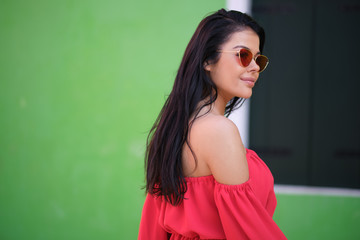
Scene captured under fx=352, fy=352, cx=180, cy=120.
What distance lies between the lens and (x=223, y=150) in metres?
1.20

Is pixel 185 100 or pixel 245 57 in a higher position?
pixel 245 57

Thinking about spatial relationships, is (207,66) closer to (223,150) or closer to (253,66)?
(253,66)

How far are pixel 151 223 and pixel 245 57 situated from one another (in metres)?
0.84

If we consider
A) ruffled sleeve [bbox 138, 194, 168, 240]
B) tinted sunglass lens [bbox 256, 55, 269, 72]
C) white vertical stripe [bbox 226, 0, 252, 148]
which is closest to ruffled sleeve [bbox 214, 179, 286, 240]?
ruffled sleeve [bbox 138, 194, 168, 240]

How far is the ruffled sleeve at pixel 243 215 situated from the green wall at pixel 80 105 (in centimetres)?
210

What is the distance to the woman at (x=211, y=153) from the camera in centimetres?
120

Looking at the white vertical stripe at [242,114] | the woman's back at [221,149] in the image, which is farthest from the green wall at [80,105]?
the woman's back at [221,149]

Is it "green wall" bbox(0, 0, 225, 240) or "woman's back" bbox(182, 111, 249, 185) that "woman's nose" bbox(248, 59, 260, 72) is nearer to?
"woman's back" bbox(182, 111, 249, 185)

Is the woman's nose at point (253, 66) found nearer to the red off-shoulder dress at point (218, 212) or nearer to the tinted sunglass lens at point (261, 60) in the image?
the tinted sunglass lens at point (261, 60)

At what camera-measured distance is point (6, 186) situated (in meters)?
3.42

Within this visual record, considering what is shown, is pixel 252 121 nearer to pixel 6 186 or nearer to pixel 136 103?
pixel 136 103

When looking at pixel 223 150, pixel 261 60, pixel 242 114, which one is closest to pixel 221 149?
pixel 223 150

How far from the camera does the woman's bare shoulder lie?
3.93 feet

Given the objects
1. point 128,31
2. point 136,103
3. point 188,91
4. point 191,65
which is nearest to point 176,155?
point 188,91
